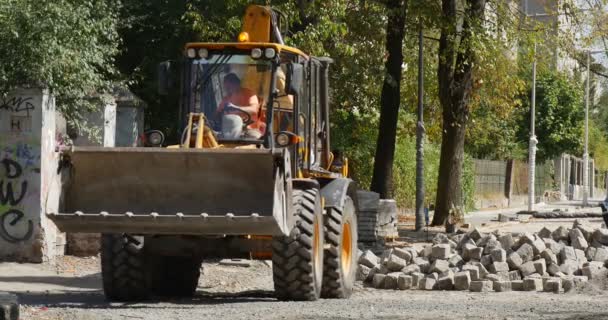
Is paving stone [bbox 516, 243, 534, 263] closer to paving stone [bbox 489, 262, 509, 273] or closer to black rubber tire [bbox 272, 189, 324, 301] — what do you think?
paving stone [bbox 489, 262, 509, 273]

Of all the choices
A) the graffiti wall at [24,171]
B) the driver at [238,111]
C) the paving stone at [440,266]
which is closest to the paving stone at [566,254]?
the paving stone at [440,266]

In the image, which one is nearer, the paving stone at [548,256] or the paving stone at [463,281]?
the paving stone at [463,281]

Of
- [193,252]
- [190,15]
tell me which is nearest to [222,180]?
[193,252]

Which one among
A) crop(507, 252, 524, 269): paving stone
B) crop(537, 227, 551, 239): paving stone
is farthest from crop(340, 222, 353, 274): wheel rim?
crop(537, 227, 551, 239): paving stone

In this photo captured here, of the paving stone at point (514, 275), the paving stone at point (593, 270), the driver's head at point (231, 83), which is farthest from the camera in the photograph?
the paving stone at point (593, 270)

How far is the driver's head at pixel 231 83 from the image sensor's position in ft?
45.0

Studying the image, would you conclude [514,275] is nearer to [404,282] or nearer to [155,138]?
[404,282]

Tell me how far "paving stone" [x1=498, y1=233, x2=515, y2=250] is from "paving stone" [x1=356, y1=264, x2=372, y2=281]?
6.74ft

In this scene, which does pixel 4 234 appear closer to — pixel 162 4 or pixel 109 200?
pixel 109 200

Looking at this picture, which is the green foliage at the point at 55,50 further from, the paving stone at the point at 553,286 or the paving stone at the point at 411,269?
the paving stone at the point at 553,286

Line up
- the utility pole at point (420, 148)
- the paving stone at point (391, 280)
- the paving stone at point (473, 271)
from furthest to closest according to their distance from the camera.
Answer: the utility pole at point (420, 148), the paving stone at point (391, 280), the paving stone at point (473, 271)

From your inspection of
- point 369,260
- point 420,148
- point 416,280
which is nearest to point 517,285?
point 416,280

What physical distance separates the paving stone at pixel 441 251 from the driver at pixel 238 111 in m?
4.71

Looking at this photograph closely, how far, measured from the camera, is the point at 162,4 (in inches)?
981
